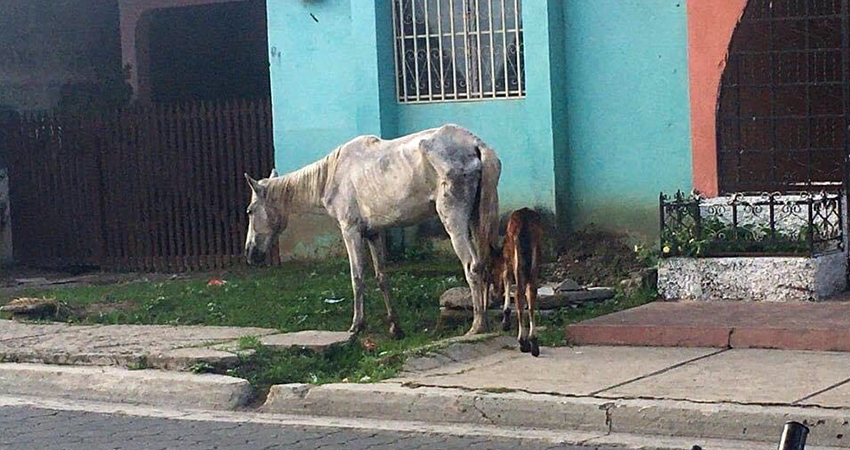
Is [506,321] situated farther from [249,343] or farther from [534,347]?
[249,343]

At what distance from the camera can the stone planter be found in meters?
10.4

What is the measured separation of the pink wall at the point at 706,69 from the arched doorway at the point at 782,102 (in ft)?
0.23

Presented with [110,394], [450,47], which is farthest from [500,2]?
[110,394]

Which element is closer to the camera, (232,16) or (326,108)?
(326,108)

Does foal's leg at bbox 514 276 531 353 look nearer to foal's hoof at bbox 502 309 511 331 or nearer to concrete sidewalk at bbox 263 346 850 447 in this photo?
concrete sidewalk at bbox 263 346 850 447

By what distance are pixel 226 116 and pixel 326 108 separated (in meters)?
1.75

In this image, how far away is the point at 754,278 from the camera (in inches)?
414

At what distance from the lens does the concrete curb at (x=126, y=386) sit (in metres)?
8.63

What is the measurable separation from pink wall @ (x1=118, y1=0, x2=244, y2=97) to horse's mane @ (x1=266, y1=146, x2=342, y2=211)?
27.7ft

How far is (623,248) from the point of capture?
13055 mm

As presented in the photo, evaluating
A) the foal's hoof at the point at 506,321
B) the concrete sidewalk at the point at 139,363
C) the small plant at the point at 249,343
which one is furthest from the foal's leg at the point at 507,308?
the small plant at the point at 249,343

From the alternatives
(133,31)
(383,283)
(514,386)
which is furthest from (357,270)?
(133,31)

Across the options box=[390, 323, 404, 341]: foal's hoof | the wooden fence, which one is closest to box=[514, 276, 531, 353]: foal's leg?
box=[390, 323, 404, 341]: foal's hoof

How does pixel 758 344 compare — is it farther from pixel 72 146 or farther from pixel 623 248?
pixel 72 146
